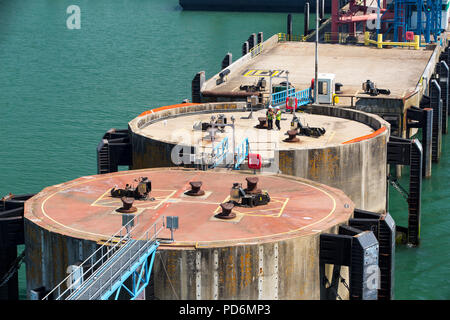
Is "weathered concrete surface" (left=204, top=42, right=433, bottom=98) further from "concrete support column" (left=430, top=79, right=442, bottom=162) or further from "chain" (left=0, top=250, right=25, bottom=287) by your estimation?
"chain" (left=0, top=250, right=25, bottom=287)

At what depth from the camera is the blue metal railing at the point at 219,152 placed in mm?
58969

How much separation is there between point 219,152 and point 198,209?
12.9 m

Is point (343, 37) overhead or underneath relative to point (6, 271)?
overhead

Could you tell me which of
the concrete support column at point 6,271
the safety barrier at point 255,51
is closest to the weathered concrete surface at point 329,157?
the concrete support column at point 6,271

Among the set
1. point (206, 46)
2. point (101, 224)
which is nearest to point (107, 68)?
point (206, 46)

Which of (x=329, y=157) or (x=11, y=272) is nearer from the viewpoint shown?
(x=11, y=272)

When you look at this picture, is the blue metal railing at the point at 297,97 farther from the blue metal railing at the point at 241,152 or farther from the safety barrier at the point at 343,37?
the safety barrier at the point at 343,37

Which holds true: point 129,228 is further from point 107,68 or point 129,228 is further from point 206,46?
point 206,46

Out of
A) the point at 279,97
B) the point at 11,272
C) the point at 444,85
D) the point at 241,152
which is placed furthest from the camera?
the point at 444,85

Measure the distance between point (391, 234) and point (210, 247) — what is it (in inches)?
482

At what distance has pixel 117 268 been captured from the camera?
41.0 meters

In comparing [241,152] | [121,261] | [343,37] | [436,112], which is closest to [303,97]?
[436,112]

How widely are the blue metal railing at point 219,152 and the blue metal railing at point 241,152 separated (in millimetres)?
899

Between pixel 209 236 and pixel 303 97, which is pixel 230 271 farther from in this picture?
pixel 303 97
